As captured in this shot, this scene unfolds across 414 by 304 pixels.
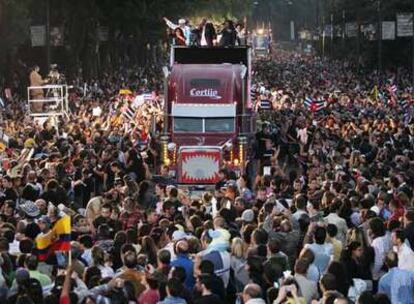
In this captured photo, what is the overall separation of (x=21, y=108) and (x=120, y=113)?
665 cm

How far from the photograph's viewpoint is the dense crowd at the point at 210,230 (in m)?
12.6

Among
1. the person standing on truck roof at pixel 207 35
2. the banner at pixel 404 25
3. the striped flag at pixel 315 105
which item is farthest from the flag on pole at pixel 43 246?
the banner at pixel 404 25

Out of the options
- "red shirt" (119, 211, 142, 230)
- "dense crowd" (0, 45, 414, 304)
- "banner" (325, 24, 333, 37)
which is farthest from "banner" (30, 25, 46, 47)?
"banner" (325, 24, 333, 37)

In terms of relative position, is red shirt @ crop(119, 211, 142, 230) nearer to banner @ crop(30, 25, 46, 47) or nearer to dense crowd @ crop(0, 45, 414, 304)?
dense crowd @ crop(0, 45, 414, 304)

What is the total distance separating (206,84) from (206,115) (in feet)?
3.51

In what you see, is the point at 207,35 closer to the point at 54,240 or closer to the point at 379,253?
the point at 54,240

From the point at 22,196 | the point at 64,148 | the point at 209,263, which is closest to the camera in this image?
the point at 209,263

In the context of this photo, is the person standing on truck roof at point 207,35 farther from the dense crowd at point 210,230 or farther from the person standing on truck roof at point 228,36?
the dense crowd at point 210,230

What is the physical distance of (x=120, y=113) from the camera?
4016cm

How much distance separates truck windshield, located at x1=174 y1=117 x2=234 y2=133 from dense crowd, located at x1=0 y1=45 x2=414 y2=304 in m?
1.37

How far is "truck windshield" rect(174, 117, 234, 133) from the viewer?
99.5 ft

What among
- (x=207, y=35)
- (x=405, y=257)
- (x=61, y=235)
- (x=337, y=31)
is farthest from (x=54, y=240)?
(x=337, y=31)

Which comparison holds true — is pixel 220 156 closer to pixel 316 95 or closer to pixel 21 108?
pixel 21 108

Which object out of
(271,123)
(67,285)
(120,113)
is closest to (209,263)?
(67,285)
